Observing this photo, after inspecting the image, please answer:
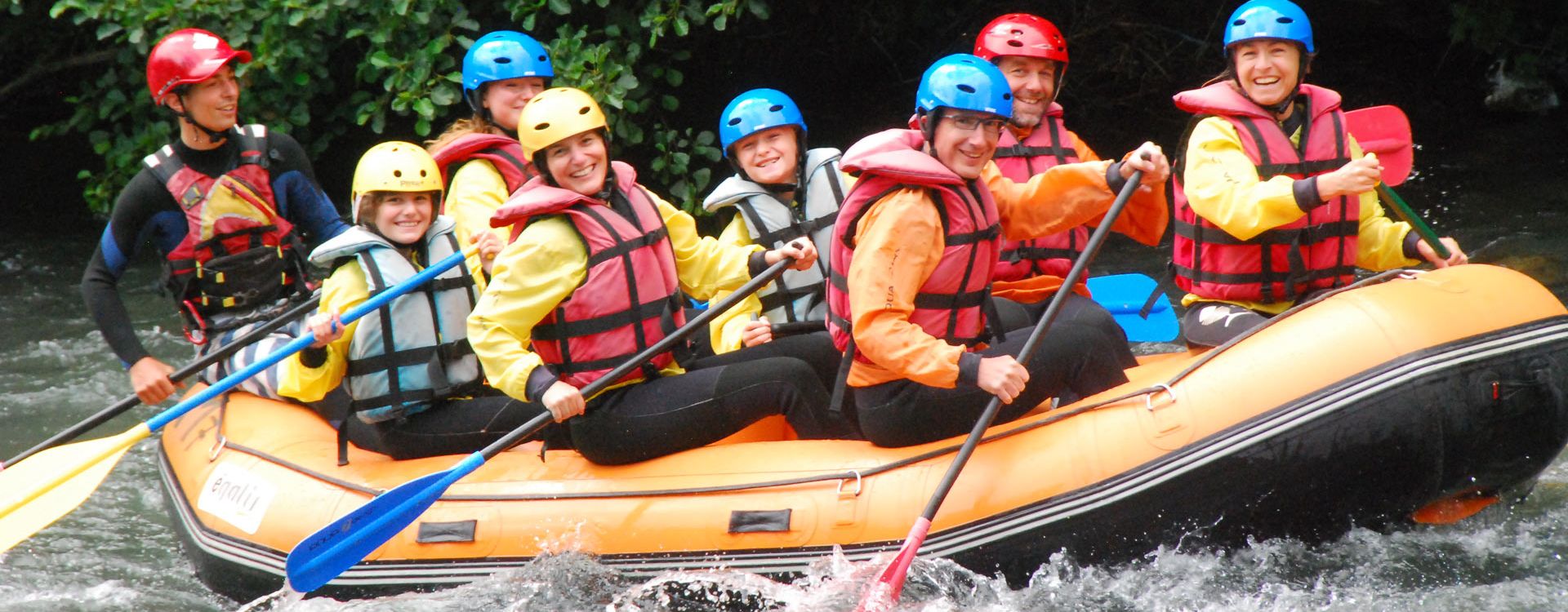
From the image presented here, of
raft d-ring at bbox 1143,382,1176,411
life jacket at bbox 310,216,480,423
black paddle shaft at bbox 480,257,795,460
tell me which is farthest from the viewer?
life jacket at bbox 310,216,480,423

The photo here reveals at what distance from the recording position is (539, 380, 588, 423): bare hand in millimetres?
3678

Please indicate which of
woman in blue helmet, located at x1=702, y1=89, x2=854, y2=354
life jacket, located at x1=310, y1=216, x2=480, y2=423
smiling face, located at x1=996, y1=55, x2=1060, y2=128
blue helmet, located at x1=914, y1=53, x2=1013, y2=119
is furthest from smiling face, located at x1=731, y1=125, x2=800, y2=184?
blue helmet, located at x1=914, y1=53, x2=1013, y2=119

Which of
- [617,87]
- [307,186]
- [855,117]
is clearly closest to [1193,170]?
[307,186]

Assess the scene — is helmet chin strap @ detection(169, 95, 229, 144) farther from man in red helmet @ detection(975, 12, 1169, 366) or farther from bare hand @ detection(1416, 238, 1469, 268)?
bare hand @ detection(1416, 238, 1469, 268)

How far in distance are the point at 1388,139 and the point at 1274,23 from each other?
26.6 inches

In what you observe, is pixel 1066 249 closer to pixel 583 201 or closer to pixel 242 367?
pixel 583 201

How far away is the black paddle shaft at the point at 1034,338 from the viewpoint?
139 inches

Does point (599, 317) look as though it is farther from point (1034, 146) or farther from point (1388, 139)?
point (1388, 139)

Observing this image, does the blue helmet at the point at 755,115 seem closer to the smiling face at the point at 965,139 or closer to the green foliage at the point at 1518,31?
the smiling face at the point at 965,139

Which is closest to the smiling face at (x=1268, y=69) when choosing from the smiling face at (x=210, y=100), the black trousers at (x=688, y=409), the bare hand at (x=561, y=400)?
the black trousers at (x=688, y=409)

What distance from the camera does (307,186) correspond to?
4895 mm

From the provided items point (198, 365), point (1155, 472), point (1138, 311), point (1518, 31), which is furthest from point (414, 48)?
point (1518, 31)

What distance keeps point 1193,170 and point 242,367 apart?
2.97 metres

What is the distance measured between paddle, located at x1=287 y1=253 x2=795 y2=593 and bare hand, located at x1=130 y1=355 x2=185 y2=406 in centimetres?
100
